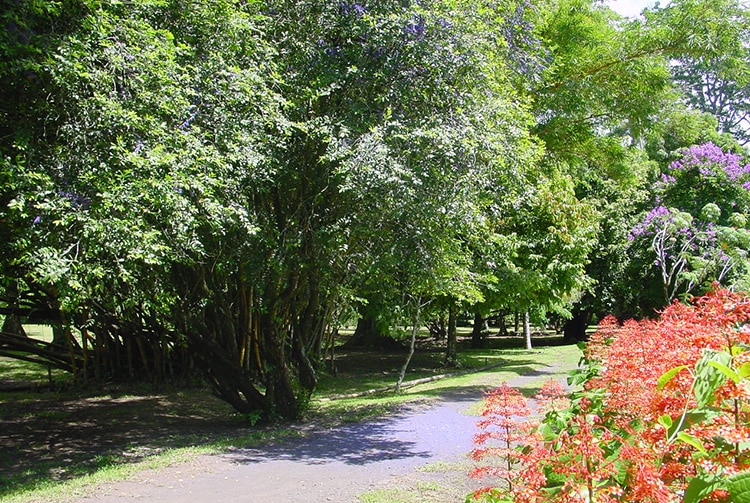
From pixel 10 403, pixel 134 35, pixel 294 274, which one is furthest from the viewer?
pixel 10 403

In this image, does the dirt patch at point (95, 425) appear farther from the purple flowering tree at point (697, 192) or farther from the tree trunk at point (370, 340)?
the purple flowering tree at point (697, 192)

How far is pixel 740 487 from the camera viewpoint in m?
1.49

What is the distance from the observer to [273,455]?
328 inches

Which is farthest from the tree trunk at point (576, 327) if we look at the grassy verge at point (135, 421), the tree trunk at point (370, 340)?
the grassy verge at point (135, 421)

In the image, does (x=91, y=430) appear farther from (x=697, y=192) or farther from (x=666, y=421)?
(x=697, y=192)

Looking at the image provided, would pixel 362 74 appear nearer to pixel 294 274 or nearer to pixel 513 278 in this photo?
pixel 294 274

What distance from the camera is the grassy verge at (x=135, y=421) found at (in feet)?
25.4

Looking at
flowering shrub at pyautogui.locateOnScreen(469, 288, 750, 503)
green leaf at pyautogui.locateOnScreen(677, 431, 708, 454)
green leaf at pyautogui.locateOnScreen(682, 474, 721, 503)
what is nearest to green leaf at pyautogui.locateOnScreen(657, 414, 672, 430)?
flowering shrub at pyautogui.locateOnScreen(469, 288, 750, 503)

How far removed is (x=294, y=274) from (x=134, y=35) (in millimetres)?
4317

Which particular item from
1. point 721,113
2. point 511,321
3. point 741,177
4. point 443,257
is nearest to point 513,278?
point 443,257

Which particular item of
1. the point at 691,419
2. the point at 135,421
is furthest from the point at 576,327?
the point at 691,419

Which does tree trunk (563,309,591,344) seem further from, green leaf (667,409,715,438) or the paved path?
green leaf (667,409,715,438)

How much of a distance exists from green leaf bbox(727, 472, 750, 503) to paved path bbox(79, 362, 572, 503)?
486 cm

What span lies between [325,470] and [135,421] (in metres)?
6.08
